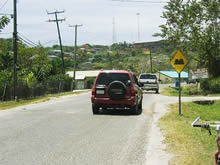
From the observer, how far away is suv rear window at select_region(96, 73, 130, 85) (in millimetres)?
18312

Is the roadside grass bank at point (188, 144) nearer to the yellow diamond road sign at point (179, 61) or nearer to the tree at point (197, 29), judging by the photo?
the yellow diamond road sign at point (179, 61)

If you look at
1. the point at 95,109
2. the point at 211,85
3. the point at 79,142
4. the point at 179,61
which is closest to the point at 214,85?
the point at 211,85

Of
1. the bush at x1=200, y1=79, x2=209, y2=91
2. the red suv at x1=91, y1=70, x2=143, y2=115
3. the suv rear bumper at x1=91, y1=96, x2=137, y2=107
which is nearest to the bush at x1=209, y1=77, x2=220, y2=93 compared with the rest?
the bush at x1=200, y1=79, x2=209, y2=91

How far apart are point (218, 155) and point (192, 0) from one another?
129 feet

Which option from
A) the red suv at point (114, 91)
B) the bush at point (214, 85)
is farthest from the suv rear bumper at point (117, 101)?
the bush at point (214, 85)

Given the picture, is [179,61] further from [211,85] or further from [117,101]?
[211,85]

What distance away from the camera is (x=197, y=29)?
4288 centimetres

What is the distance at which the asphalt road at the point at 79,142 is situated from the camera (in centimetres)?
853

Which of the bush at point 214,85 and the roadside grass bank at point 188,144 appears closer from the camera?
the roadside grass bank at point 188,144

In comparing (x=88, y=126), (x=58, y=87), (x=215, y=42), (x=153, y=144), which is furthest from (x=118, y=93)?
(x=58, y=87)

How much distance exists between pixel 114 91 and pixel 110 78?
28.3 inches

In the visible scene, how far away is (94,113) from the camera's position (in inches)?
723

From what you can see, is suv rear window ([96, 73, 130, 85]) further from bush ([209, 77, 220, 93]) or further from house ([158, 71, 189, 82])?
house ([158, 71, 189, 82])

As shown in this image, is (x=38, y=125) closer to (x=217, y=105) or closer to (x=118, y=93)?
(x=118, y=93)
